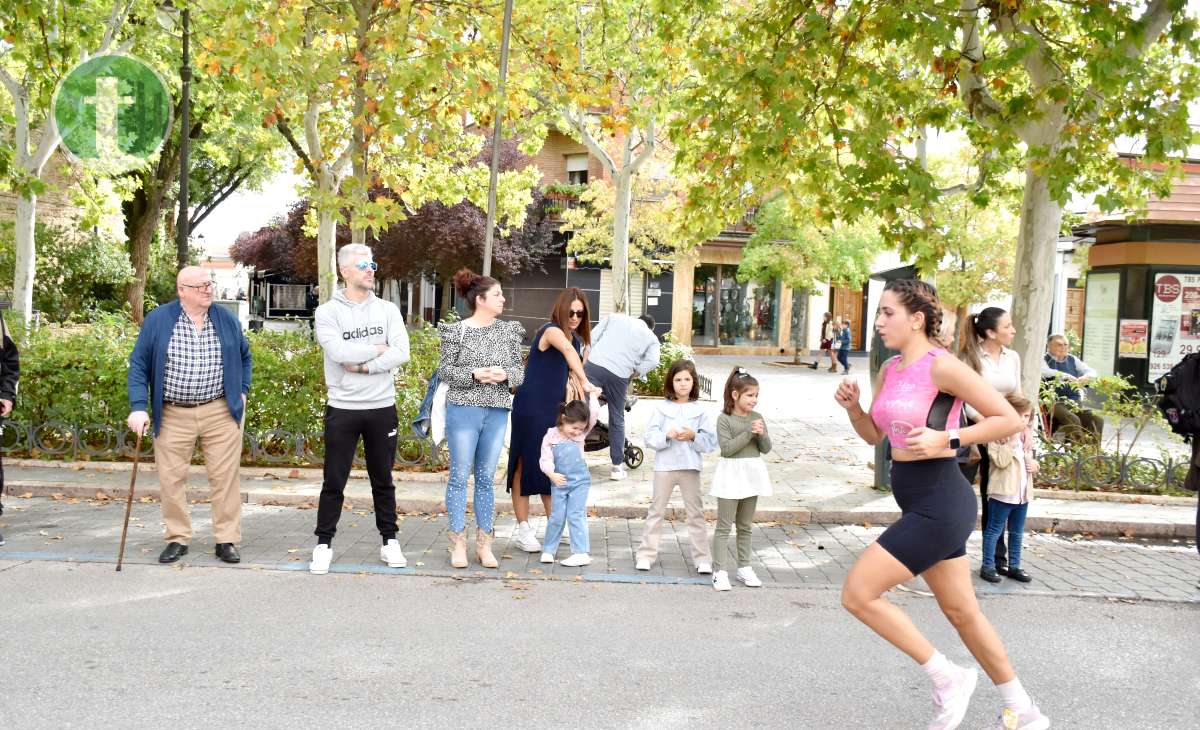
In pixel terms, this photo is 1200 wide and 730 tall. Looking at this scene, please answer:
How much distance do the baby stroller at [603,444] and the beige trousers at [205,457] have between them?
11.4 ft

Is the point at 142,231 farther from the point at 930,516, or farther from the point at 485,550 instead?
the point at 930,516

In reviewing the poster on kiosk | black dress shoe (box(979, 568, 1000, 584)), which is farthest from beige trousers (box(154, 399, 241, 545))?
the poster on kiosk

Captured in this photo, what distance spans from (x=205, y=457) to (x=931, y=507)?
4.49 meters

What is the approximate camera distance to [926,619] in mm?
5477

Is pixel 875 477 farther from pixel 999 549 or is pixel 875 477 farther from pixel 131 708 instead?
pixel 131 708

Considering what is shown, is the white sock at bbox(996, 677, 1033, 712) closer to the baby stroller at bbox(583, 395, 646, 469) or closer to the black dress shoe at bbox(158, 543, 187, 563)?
the black dress shoe at bbox(158, 543, 187, 563)

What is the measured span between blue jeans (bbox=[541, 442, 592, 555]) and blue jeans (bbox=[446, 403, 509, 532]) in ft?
1.32

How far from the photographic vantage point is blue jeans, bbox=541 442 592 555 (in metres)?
6.38

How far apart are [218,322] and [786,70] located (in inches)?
217

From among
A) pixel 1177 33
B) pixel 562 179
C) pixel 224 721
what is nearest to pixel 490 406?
pixel 224 721

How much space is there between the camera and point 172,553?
6.18 meters

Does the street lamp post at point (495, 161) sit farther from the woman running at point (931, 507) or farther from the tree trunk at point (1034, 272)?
the tree trunk at point (1034, 272)

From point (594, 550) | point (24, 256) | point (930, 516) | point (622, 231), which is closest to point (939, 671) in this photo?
point (930, 516)

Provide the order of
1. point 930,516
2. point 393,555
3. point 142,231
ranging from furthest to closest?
1. point 142,231
2. point 393,555
3. point 930,516
